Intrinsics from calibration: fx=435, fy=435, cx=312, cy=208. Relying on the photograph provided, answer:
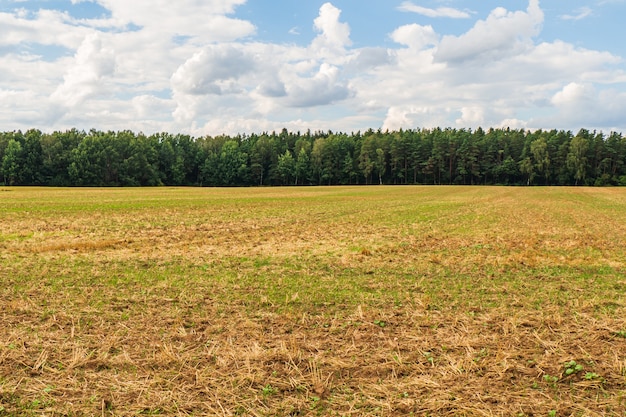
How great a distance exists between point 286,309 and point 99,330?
3.33 meters

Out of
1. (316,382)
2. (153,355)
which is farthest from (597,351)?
(153,355)

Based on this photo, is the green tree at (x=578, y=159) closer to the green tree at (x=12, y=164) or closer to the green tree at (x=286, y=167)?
the green tree at (x=286, y=167)

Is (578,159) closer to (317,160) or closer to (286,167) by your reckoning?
(317,160)

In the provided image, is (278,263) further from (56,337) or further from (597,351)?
(597,351)

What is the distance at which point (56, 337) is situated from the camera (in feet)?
22.8

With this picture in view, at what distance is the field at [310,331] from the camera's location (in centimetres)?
514

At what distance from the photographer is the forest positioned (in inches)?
4513

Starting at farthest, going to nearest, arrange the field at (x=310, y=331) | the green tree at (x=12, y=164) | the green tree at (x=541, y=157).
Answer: the green tree at (x=541, y=157) < the green tree at (x=12, y=164) < the field at (x=310, y=331)

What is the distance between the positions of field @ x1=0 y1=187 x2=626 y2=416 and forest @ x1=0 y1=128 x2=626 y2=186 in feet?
371

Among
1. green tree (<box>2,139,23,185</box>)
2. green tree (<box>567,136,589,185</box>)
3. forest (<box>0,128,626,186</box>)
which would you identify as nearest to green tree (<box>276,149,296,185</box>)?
forest (<box>0,128,626,186</box>)

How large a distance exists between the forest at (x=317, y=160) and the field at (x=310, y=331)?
371 feet

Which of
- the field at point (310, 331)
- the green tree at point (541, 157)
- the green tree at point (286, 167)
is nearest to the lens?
the field at point (310, 331)

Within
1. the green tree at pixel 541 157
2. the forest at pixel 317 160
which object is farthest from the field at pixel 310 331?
the green tree at pixel 541 157

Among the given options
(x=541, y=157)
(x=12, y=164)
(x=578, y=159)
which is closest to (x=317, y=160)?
(x=541, y=157)
